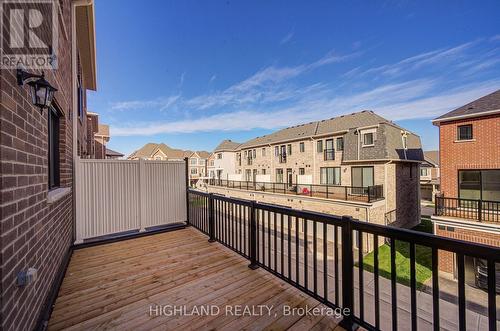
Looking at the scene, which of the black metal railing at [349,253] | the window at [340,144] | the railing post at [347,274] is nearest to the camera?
the black metal railing at [349,253]

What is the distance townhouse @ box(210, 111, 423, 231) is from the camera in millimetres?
11883

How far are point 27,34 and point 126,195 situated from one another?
124 inches

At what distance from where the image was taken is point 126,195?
163 inches

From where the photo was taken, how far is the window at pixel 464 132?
8688 millimetres

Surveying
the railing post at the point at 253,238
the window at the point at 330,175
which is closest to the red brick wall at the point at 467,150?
the window at the point at 330,175

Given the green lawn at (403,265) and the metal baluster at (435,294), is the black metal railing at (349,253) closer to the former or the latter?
the metal baluster at (435,294)

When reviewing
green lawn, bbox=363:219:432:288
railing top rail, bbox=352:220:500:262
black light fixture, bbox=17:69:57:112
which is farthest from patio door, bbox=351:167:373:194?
black light fixture, bbox=17:69:57:112

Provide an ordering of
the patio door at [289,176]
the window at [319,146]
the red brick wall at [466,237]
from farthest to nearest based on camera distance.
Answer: the patio door at [289,176] → the window at [319,146] → the red brick wall at [466,237]

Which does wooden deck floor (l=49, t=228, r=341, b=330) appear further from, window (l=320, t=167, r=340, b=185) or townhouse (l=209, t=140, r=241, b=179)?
townhouse (l=209, t=140, r=241, b=179)

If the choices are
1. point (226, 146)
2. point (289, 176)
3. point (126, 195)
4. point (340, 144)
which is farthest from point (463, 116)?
point (226, 146)

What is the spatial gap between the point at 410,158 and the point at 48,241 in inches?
688

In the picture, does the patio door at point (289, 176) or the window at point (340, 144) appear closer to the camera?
the window at point (340, 144)

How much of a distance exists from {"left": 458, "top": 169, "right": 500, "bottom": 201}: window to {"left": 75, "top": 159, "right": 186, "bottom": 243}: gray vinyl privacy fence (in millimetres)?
11525

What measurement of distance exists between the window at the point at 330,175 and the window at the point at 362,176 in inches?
42.7
